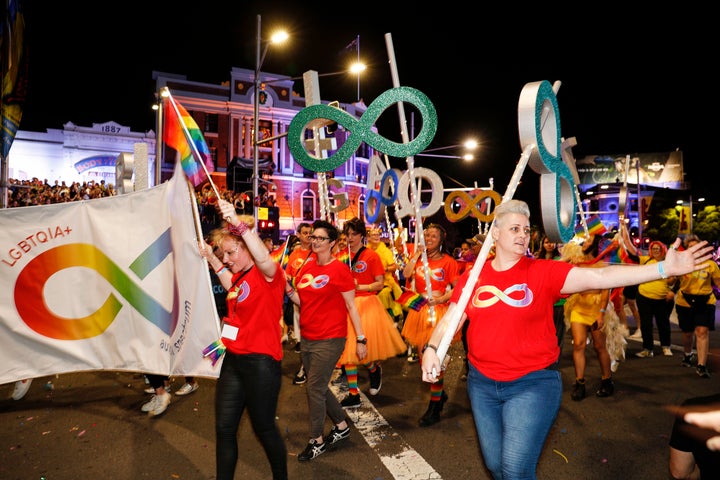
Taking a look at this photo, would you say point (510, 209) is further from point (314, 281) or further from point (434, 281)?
point (434, 281)

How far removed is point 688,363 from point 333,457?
647cm

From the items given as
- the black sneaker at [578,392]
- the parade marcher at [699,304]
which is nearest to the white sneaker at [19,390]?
the black sneaker at [578,392]

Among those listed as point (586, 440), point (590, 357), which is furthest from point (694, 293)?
point (586, 440)

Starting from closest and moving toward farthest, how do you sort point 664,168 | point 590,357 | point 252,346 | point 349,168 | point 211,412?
point 252,346 < point 211,412 < point 590,357 < point 349,168 < point 664,168

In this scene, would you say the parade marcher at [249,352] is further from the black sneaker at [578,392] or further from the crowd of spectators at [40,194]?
the crowd of spectators at [40,194]

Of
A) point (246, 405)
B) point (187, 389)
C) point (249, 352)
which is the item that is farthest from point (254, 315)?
point (187, 389)

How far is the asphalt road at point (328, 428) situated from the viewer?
14.0ft

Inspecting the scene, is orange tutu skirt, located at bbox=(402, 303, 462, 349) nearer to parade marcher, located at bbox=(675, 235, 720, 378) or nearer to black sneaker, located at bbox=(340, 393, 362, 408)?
black sneaker, located at bbox=(340, 393, 362, 408)

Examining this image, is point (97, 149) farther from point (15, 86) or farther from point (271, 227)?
point (15, 86)

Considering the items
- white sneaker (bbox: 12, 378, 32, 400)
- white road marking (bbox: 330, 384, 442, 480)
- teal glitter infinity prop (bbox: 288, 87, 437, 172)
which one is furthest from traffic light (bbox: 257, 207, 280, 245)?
teal glitter infinity prop (bbox: 288, 87, 437, 172)

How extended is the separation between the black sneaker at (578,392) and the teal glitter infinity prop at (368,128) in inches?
151

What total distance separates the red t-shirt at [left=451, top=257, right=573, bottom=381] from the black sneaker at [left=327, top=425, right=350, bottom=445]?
2264mm

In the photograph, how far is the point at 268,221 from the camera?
17.0m

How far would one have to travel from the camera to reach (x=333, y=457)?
4.52 metres
